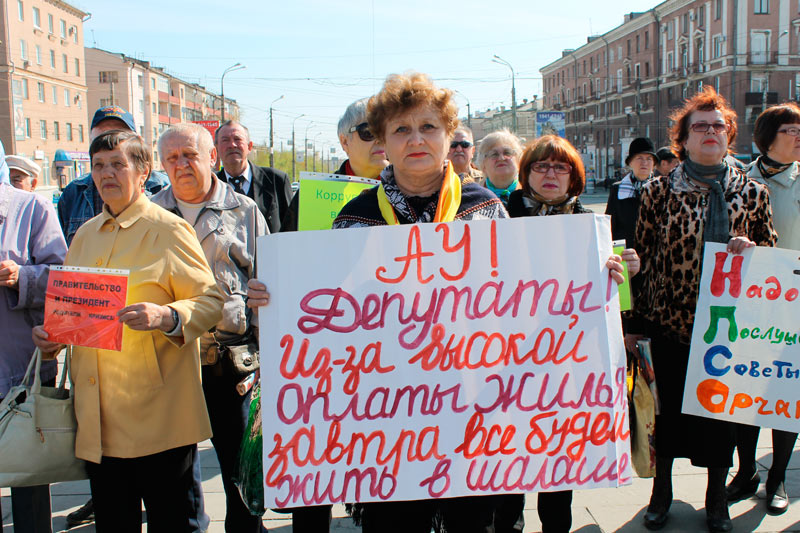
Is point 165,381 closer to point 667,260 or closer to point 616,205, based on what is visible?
point 667,260

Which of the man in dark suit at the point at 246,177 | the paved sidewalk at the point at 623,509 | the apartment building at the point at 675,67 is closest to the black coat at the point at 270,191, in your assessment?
the man in dark suit at the point at 246,177

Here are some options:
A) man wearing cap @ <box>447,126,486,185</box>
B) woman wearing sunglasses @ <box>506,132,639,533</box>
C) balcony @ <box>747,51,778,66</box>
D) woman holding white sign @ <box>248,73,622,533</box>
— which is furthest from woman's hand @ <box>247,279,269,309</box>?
balcony @ <box>747,51,778,66</box>

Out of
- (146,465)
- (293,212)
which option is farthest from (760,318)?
(146,465)

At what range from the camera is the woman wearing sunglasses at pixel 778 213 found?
345cm

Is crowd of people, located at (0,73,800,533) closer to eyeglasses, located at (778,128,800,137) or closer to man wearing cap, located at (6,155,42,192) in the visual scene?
eyeglasses, located at (778,128,800,137)

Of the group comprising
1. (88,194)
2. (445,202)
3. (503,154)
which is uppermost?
(503,154)

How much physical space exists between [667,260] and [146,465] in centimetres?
258

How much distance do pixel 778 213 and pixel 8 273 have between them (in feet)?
12.7

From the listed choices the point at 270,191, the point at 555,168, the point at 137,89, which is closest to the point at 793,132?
the point at 555,168

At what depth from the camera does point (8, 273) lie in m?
2.63

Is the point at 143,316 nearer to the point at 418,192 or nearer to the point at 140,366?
the point at 140,366

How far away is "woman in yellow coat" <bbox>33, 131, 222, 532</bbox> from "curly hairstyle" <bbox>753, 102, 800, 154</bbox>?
323cm

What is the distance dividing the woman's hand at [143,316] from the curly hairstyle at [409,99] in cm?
105

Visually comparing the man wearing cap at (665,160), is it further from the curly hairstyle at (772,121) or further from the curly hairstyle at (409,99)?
the curly hairstyle at (409,99)
